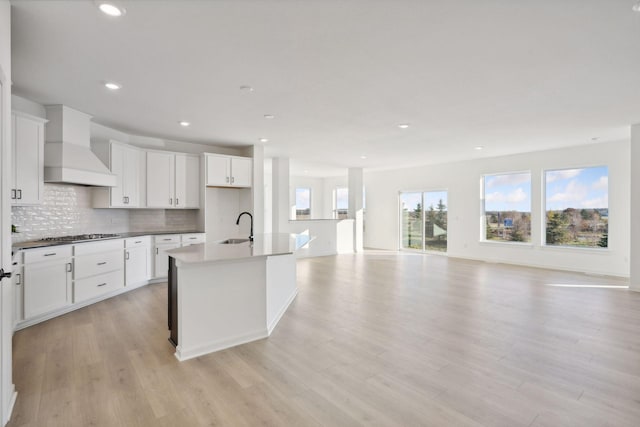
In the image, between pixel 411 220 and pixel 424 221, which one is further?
pixel 411 220

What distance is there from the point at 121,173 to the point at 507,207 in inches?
317

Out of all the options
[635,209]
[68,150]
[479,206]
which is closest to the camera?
[68,150]

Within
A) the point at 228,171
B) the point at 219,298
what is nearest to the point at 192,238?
the point at 228,171

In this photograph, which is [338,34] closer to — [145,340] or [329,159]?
[145,340]

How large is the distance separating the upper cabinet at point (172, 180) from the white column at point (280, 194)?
216 centimetres

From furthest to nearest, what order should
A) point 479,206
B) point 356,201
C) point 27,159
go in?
point 356,201
point 479,206
point 27,159

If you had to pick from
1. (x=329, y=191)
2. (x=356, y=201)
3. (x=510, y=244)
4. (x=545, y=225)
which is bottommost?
(x=510, y=244)

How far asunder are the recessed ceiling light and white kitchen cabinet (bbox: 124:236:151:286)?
3.56 metres

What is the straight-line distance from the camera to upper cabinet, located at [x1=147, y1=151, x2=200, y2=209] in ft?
18.0

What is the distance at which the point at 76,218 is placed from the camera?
4637mm

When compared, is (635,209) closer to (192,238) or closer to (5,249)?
(192,238)

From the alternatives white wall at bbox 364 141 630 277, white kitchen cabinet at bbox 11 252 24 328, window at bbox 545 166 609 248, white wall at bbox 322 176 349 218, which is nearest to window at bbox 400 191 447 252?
white wall at bbox 364 141 630 277

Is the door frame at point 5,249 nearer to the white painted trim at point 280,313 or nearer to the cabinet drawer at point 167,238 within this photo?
the white painted trim at point 280,313

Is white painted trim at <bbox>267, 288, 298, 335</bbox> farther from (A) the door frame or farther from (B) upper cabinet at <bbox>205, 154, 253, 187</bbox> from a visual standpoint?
(B) upper cabinet at <bbox>205, 154, 253, 187</bbox>
